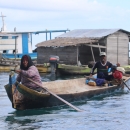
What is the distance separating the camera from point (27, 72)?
427 inches

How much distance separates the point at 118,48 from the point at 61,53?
11.8 feet

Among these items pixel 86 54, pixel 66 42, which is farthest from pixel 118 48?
pixel 66 42

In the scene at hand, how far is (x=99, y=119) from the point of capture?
10344 mm

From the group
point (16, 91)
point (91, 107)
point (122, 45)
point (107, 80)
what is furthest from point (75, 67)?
point (16, 91)

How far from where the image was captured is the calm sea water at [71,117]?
9617 mm

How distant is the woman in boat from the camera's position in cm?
1078

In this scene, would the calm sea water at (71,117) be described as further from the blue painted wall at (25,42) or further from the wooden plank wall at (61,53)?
the blue painted wall at (25,42)

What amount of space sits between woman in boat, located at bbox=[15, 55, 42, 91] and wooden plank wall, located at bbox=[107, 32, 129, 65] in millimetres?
14925

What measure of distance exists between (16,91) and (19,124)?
1254 millimetres

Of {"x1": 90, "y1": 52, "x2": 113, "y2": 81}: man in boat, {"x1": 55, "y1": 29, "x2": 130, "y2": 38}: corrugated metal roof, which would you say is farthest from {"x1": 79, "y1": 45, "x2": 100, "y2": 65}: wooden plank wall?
{"x1": 90, "y1": 52, "x2": 113, "y2": 81}: man in boat

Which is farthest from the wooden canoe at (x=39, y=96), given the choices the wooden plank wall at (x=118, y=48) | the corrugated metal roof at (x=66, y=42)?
the wooden plank wall at (x=118, y=48)

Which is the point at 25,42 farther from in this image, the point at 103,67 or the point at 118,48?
the point at 103,67

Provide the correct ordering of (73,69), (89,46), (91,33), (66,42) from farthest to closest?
(91,33) → (89,46) → (66,42) → (73,69)

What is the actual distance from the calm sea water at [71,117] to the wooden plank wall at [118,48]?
13.0 m
